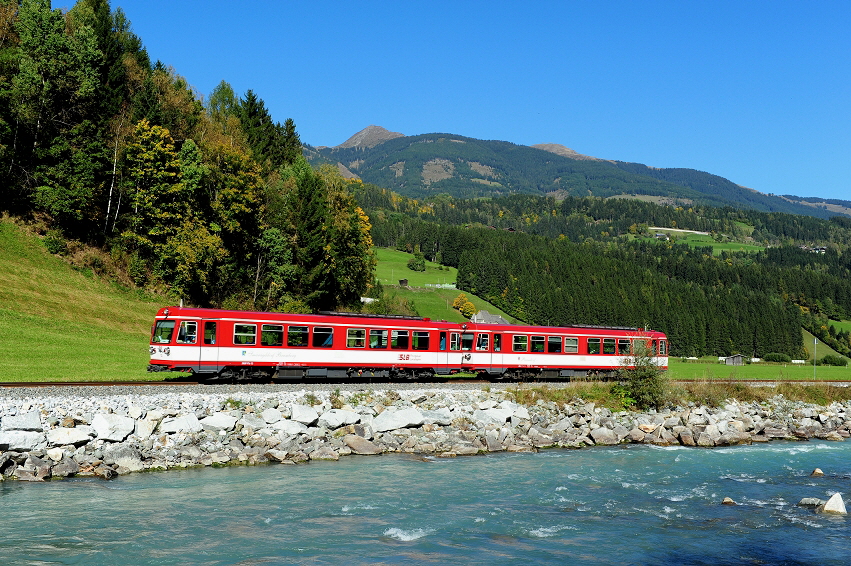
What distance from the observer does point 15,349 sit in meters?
36.2

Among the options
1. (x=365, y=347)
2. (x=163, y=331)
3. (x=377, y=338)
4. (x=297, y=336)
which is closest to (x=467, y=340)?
(x=377, y=338)

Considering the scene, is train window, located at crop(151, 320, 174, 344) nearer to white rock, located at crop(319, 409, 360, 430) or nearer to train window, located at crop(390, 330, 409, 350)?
white rock, located at crop(319, 409, 360, 430)

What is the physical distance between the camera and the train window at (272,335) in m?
32.8

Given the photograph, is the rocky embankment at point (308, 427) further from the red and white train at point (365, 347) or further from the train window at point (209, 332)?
the red and white train at point (365, 347)

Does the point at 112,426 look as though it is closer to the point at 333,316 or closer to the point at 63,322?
the point at 333,316

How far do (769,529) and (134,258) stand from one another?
5091 centimetres

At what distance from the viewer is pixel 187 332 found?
31297mm

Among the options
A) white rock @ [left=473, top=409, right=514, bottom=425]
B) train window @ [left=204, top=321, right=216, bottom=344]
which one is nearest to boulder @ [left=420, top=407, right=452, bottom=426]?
white rock @ [left=473, top=409, right=514, bottom=425]

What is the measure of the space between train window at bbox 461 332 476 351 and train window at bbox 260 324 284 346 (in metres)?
10.6

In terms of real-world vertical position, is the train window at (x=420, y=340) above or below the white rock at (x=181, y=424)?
above

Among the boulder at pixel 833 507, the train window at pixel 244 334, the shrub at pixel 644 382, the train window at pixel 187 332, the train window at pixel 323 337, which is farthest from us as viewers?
the shrub at pixel 644 382

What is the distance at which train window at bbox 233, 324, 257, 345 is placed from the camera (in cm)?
3212

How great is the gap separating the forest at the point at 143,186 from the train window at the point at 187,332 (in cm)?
2446

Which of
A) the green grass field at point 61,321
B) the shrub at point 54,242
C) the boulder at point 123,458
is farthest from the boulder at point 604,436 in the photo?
the shrub at point 54,242
